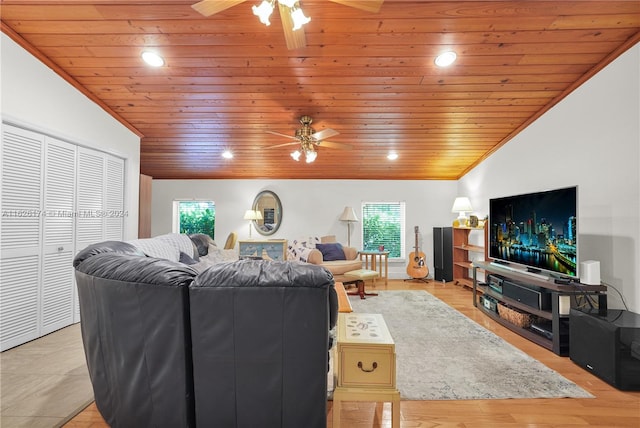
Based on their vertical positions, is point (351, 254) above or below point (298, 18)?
below

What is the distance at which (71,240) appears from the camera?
3.36 metres

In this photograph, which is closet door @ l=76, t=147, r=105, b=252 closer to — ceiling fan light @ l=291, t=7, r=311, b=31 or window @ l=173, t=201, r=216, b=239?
window @ l=173, t=201, r=216, b=239

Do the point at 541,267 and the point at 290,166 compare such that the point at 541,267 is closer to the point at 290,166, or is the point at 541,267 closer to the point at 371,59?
the point at 371,59

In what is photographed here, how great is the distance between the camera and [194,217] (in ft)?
21.4

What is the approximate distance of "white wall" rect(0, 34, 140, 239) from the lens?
2707 millimetres

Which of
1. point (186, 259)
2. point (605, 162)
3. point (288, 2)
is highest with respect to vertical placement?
point (288, 2)

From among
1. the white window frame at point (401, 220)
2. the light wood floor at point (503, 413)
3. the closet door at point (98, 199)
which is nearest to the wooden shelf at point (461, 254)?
the white window frame at point (401, 220)

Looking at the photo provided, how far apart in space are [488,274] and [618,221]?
1.40m

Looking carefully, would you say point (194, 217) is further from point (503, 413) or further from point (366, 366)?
point (503, 413)

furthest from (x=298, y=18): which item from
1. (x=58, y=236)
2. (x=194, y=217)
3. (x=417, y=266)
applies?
(x=194, y=217)

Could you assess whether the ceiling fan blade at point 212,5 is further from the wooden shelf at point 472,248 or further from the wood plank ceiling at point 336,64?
the wooden shelf at point 472,248

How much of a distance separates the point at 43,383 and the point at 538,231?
14.9 ft

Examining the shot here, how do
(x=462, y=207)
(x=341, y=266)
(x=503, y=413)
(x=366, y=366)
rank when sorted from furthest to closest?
(x=462, y=207)
(x=341, y=266)
(x=503, y=413)
(x=366, y=366)

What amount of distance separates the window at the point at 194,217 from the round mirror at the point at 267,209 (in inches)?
43.0
